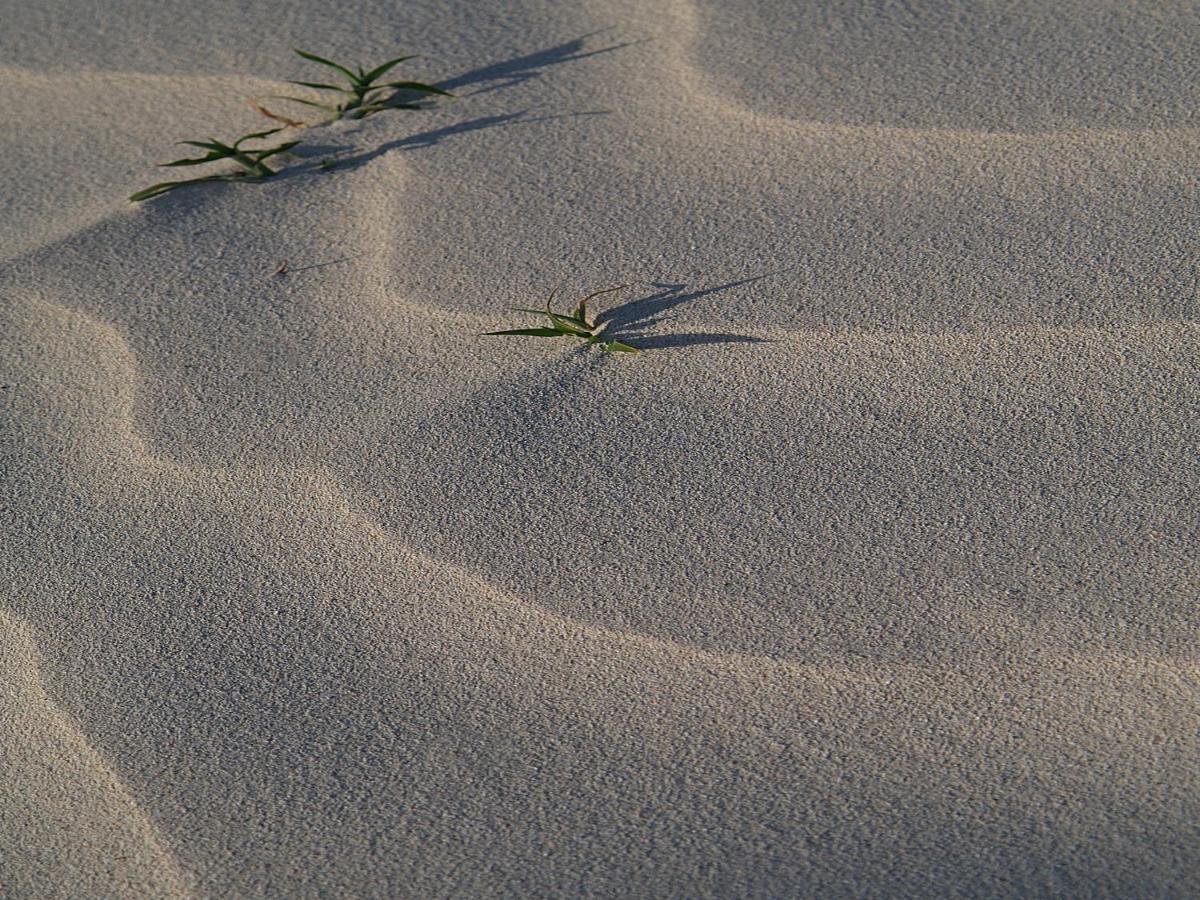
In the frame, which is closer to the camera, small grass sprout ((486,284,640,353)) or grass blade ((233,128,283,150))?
small grass sprout ((486,284,640,353))

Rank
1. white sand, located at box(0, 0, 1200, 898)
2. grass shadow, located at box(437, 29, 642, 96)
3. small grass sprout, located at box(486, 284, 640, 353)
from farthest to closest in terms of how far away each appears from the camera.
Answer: grass shadow, located at box(437, 29, 642, 96) → small grass sprout, located at box(486, 284, 640, 353) → white sand, located at box(0, 0, 1200, 898)

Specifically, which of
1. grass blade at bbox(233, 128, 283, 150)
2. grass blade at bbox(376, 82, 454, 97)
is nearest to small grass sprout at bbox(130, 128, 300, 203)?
grass blade at bbox(233, 128, 283, 150)

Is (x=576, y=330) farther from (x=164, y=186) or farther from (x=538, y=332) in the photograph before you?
(x=164, y=186)

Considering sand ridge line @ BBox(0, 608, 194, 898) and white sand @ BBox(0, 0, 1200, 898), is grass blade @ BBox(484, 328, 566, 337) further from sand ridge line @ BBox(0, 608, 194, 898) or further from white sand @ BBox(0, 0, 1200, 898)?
sand ridge line @ BBox(0, 608, 194, 898)

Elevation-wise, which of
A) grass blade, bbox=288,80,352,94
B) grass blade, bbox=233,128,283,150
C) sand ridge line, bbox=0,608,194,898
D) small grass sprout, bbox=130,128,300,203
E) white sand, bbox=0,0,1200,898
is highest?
grass blade, bbox=288,80,352,94

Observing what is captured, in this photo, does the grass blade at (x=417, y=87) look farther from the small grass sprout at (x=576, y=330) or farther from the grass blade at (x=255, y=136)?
the small grass sprout at (x=576, y=330)

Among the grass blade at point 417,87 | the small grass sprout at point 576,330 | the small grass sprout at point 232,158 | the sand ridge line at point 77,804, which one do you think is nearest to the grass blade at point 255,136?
the small grass sprout at point 232,158

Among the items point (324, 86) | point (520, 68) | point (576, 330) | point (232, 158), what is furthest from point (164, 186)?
point (576, 330)
